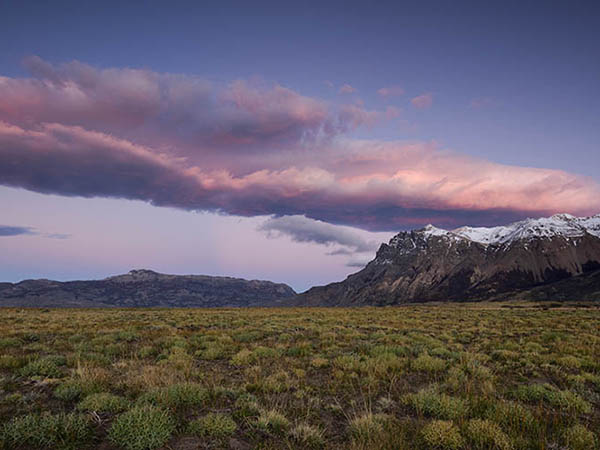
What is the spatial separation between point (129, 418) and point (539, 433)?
797cm

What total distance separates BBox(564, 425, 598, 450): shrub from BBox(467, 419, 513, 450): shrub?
111cm

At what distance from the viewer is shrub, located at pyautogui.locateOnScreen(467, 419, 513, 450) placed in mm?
5764

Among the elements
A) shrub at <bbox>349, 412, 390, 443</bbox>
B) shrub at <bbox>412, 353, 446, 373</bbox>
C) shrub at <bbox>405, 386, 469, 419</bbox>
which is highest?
shrub at <bbox>349, 412, 390, 443</bbox>

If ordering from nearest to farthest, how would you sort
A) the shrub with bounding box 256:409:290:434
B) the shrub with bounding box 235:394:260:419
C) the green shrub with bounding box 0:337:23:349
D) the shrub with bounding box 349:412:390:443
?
the shrub with bounding box 349:412:390:443 < the shrub with bounding box 256:409:290:434 < the shrub with bounding box 235:394:260:419 < the green shrub with bounding box 0:337:23:349

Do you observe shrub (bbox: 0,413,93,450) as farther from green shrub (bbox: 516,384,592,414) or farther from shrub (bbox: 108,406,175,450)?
green shrub (bbox: 516,384,592,414)

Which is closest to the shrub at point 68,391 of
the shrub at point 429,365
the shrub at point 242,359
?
the shrub at point 242,359

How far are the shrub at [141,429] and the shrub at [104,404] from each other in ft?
2.68

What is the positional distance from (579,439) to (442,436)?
2.51 metres

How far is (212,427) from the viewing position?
618 centimetres

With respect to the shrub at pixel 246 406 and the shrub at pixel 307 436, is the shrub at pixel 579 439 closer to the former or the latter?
the shrub at pixel 307 436

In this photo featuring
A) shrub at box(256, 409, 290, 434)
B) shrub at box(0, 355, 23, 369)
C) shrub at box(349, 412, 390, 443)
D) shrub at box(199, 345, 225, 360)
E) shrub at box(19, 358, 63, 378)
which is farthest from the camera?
shrub at box(199, 345, 225, 360)

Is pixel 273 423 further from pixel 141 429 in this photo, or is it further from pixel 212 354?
pixel 212 354

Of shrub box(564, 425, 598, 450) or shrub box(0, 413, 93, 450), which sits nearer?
shrub box(0, 413, 93, 450)

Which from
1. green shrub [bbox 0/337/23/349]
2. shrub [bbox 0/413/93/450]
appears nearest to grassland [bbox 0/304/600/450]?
shrub [bbox 0/413/93/450]
